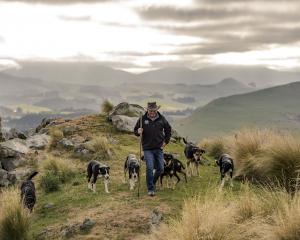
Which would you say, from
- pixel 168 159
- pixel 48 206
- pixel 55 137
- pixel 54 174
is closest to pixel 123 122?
pixel 55 137

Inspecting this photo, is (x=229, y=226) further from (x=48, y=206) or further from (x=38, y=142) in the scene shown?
(x=38, y=142)

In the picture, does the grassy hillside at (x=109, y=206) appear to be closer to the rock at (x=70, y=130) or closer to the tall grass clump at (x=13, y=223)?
the tall grass clump at (x=13, y=223)

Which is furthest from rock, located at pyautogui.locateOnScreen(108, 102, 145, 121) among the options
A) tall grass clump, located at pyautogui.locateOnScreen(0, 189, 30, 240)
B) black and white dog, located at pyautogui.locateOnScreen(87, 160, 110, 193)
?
tall grass clump, located at pyautogui.locateOnScreen(0, 189, 30, 240)

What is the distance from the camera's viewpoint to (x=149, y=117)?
619 inches

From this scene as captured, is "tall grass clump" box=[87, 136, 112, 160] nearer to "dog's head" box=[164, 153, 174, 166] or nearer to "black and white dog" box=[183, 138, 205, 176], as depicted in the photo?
"black and white dog" box=[183, 138, 205, 176]

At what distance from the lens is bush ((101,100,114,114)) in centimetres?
3670

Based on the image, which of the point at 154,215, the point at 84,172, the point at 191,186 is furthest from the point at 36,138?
the point at 154,215

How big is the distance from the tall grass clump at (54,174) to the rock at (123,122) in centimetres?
874

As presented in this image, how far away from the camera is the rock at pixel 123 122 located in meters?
31.0

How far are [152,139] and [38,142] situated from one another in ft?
46.5

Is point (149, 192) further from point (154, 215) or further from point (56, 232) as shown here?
point (56, 232)

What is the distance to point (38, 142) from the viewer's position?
27.8 meters

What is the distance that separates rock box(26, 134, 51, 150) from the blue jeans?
13.2 m

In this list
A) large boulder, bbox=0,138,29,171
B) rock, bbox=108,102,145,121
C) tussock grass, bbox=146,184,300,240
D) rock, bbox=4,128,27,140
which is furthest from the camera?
rock, bbox=108,102,145,121
